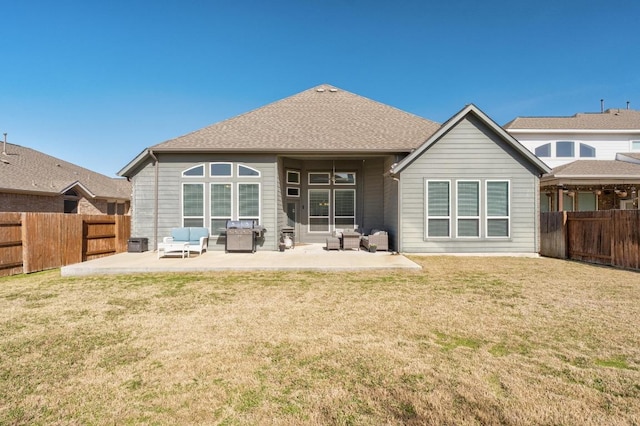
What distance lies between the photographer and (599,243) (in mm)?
8852

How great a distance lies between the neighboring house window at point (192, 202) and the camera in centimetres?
1119

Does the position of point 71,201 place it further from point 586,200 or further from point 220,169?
point 586,200

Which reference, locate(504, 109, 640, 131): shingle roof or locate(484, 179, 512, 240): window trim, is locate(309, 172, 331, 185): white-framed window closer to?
locate(484, 179, 512, 240): window trim

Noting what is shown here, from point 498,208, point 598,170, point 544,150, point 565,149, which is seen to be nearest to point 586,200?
point 598,170

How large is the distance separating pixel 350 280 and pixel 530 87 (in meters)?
21.7

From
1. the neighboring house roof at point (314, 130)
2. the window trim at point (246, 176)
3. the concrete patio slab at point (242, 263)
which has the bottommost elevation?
the concrete patio slab at point (242, 263)

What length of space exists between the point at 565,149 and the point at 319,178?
16.6m

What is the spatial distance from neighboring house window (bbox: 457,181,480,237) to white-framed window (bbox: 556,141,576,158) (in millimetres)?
13082

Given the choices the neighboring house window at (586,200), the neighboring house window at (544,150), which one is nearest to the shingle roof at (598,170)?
the neighboring house window at (586,200)

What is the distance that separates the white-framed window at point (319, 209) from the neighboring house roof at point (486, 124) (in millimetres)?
3698

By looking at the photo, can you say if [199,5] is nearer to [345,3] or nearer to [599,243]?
[345,3]

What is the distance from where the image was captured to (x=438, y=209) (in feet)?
34.4

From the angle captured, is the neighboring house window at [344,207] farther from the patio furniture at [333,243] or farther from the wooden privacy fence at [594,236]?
the wooden privacy fence at [594,236]

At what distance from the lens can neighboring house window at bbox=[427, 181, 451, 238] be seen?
1047cm
